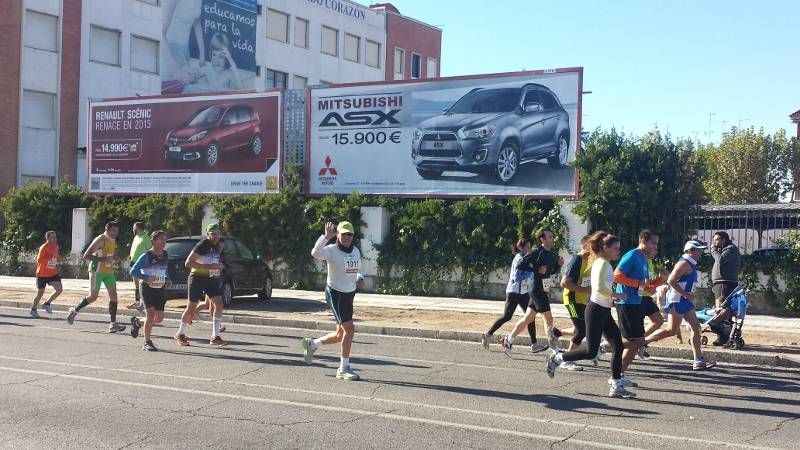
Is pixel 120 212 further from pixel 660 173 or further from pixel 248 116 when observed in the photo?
pixel 660 173

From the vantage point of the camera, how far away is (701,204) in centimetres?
2023

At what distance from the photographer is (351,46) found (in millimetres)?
56844

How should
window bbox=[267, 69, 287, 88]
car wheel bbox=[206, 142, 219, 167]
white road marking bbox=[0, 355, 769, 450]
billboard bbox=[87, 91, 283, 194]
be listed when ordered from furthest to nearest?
1. window bbox=[267, 69, 287, 88]
2. car wheel bbox=[206, 142, 219, 167]
3. billboard bbox=[87, 91, 283, 194]
4. white road marking bbox=[0, 355, 769, 450]

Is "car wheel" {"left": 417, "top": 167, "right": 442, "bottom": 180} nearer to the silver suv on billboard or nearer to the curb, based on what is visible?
the silver suv on billboard

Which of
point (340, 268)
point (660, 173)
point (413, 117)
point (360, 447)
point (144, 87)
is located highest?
point (144, 87)

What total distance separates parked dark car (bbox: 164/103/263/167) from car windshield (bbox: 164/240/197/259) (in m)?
7.30

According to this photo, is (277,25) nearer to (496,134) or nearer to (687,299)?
(496,134)

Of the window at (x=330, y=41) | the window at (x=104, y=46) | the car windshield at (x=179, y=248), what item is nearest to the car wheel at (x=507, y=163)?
the car windshield at (x=179, y=248)

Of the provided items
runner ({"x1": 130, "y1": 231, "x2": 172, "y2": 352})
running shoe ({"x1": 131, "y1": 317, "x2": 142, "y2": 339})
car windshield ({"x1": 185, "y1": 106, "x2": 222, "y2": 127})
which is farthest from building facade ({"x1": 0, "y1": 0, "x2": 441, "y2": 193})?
runner ({"x1": 130, "y1": 231, "x2": 172, "y2": 352})

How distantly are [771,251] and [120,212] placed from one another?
58.4 ft

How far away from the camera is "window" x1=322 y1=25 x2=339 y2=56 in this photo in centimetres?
5512

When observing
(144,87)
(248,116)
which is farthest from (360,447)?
(144,87)

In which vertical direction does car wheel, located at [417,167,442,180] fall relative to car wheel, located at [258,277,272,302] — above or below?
above

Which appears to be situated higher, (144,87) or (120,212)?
(144,87)
